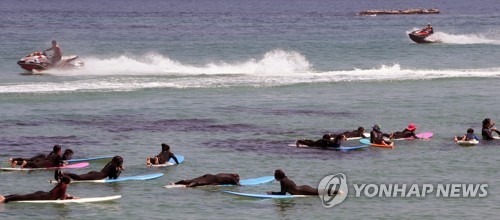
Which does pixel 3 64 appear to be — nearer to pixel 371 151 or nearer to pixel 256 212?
pixel 371 151

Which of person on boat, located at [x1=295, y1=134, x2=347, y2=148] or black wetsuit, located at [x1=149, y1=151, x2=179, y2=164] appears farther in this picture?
person on boat, located at [x1=295, y1=134, x2=347, y2=148]

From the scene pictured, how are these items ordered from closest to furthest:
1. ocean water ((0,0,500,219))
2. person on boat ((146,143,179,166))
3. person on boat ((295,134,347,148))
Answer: ocean water ((0,0,500,219))
person on boat ((146,143,179,166))
person on boat ((295,134,347,148))

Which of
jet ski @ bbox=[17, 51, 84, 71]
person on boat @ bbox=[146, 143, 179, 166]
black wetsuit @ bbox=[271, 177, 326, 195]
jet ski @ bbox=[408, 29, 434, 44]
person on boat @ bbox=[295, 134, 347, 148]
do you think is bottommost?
black wetsuit @ bbox=[271, 177, 326, 195]

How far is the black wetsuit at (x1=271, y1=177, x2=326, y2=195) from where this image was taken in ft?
124

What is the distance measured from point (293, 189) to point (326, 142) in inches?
413

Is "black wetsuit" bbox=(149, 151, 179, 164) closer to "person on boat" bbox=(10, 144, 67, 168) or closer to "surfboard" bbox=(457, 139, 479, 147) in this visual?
"person on boat" bbox=(10, 144, 67, 168)

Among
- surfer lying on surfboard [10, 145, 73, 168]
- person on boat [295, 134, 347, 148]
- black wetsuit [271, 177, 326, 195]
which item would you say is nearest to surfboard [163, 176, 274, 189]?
black wetsuit [271, 177, 326, 195]

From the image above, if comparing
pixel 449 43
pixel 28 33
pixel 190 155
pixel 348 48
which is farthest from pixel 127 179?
pixel 28 33

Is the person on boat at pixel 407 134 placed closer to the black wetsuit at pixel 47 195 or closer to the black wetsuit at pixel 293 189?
the black wetsuit at pixel 293 189

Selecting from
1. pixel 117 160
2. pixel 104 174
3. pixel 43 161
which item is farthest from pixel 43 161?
pixel 117 160

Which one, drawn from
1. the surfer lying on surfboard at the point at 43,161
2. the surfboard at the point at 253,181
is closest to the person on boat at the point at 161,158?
the surfer lying on surfboard at the point at 43,161

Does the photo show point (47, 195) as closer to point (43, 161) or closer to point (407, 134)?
point (43, 161)

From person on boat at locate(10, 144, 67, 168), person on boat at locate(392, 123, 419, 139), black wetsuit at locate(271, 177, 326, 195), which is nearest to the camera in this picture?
black wetsuit at locate(271, 177, 326, 195)

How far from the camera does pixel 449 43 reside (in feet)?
412
